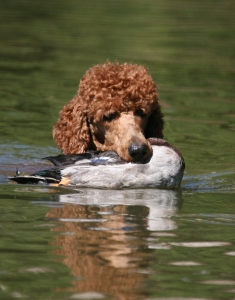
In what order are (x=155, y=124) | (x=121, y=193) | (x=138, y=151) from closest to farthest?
(x=138, y=151), (x=121, y=193), (x=155, y=124)

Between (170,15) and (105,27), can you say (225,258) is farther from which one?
(170,15)

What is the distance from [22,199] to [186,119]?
532 cm

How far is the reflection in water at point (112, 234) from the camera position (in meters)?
5.02

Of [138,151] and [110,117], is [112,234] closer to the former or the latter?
[138,151]

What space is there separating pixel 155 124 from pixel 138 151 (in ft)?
3.62

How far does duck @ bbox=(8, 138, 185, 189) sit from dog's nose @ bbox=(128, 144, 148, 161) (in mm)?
62

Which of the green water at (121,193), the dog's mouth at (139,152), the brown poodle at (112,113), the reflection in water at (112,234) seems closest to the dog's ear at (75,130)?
the brown poodle at (112,113)

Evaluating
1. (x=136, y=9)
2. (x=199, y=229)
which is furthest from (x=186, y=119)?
(x=136, y=9)

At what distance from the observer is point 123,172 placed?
730 centimetres

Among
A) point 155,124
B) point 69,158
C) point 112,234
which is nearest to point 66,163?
point 69,158

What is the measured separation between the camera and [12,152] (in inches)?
406

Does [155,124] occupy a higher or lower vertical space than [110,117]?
lower

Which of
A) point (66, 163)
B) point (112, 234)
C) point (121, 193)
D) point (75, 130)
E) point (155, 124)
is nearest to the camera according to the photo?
point (112, 234)

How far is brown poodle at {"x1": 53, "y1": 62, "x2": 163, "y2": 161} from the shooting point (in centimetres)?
775
